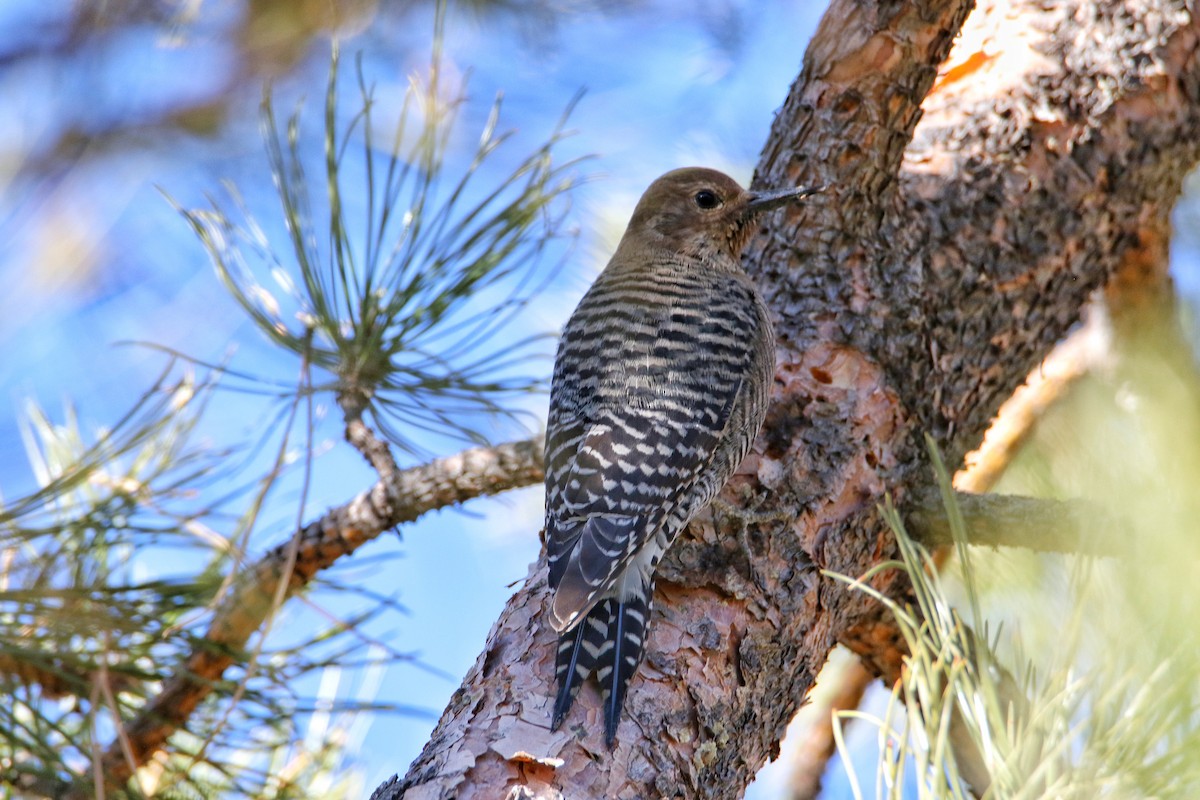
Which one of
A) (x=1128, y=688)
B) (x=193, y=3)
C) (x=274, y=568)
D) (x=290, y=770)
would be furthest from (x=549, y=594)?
(x=193, y=3)

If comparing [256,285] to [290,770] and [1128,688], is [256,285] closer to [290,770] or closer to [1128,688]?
[290,770]

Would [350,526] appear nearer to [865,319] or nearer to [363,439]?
[363,439]

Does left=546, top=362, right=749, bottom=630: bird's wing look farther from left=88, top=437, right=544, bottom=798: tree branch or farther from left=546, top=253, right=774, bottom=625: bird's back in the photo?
left=88, top=437, right=544, bottom=798: tree branch

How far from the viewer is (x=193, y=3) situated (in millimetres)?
4148

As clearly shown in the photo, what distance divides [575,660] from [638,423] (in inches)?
29.5

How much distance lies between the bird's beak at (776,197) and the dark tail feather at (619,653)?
1.05m

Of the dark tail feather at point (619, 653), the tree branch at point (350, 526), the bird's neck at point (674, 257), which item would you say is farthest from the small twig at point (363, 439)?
the bird's neck at point (674, 257)

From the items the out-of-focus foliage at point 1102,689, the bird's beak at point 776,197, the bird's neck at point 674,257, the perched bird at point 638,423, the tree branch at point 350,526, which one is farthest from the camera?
the bird's neck at point 674,257

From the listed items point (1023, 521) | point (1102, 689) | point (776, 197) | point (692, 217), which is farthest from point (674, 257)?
point (1102, 689)

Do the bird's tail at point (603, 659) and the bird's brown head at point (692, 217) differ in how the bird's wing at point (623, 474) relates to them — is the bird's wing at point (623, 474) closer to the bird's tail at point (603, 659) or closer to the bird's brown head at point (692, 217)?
the bird's tail at point (603, 659)

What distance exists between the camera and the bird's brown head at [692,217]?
3.12 metres

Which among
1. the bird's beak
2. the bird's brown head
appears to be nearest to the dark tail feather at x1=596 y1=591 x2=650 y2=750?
the bird's beak

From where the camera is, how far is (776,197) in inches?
104

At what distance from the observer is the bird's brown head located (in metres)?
3.12
